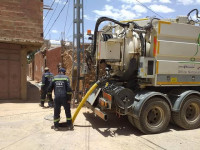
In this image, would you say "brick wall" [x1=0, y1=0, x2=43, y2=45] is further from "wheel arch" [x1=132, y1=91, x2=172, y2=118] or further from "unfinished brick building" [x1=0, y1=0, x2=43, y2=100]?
"wheel arch" [x1=132, y1=91, x2=172, y2=118]

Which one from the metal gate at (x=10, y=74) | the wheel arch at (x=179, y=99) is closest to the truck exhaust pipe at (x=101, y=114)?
the wheel arch at (x=179, y=99)

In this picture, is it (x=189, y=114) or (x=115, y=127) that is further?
(x=189, y=114)

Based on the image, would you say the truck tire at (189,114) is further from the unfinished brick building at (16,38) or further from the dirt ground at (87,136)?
the unfinished brick building at (16,38)

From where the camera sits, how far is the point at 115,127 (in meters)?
5.92

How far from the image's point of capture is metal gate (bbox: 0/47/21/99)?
9.64 m

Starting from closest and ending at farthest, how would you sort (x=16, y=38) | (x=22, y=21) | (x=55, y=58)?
1. (x=16, y=38)
2. (x=22, y=21)
3. (x=55, y=58)

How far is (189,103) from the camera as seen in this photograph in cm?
580

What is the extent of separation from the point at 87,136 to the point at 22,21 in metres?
6.49

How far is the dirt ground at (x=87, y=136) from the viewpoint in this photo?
453cm

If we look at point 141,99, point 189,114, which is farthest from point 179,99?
point 141,99

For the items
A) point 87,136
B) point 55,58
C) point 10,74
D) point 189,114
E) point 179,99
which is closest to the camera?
point 87,136

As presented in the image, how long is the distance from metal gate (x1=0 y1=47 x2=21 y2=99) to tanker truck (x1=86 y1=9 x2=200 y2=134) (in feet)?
16.8

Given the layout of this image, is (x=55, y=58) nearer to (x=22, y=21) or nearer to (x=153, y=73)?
(x=22, y=21)

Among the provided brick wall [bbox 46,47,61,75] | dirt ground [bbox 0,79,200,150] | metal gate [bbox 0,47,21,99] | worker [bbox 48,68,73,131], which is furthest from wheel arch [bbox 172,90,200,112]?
brick wall [bbox 46,47,61,75]
